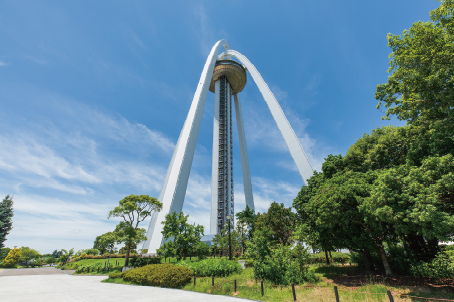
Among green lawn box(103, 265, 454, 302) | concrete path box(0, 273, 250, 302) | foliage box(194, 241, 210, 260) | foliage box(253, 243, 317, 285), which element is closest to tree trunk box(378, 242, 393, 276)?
green lawn box(103, 265, 454, 302)

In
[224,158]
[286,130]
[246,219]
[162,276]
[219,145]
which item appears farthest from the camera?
[219,145]

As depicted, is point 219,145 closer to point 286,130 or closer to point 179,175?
point 286,130

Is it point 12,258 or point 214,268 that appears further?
point 12,258

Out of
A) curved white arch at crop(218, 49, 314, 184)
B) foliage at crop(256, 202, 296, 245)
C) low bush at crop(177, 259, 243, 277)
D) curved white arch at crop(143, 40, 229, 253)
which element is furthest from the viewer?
curved white arch at crop(218, 49, 314, 184)

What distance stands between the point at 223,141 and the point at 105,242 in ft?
89.6

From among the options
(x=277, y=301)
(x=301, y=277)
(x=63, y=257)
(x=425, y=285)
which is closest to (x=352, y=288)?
(x=301, y=277)

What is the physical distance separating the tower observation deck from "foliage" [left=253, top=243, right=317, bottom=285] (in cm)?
2621

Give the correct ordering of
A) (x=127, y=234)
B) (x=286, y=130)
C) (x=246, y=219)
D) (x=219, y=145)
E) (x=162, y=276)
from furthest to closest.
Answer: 1. (x=219, y=145)
2. (x=246, y=219)
3. (x=286, y=130)
4. (x=127, y=234)
5. (x=162, y=276)

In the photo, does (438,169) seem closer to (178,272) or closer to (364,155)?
(364,155)

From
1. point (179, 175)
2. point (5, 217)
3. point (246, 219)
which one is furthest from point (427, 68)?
point (5, 217)

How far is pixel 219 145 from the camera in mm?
44844

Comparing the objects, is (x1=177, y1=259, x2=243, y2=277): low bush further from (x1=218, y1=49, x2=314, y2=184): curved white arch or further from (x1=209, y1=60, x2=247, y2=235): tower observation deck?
(x1=209, y1=60, x2=247, y2=235): tower observation deck

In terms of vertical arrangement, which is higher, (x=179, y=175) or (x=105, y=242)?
(x=179, y=175)

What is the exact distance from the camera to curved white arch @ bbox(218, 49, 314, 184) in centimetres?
2642
